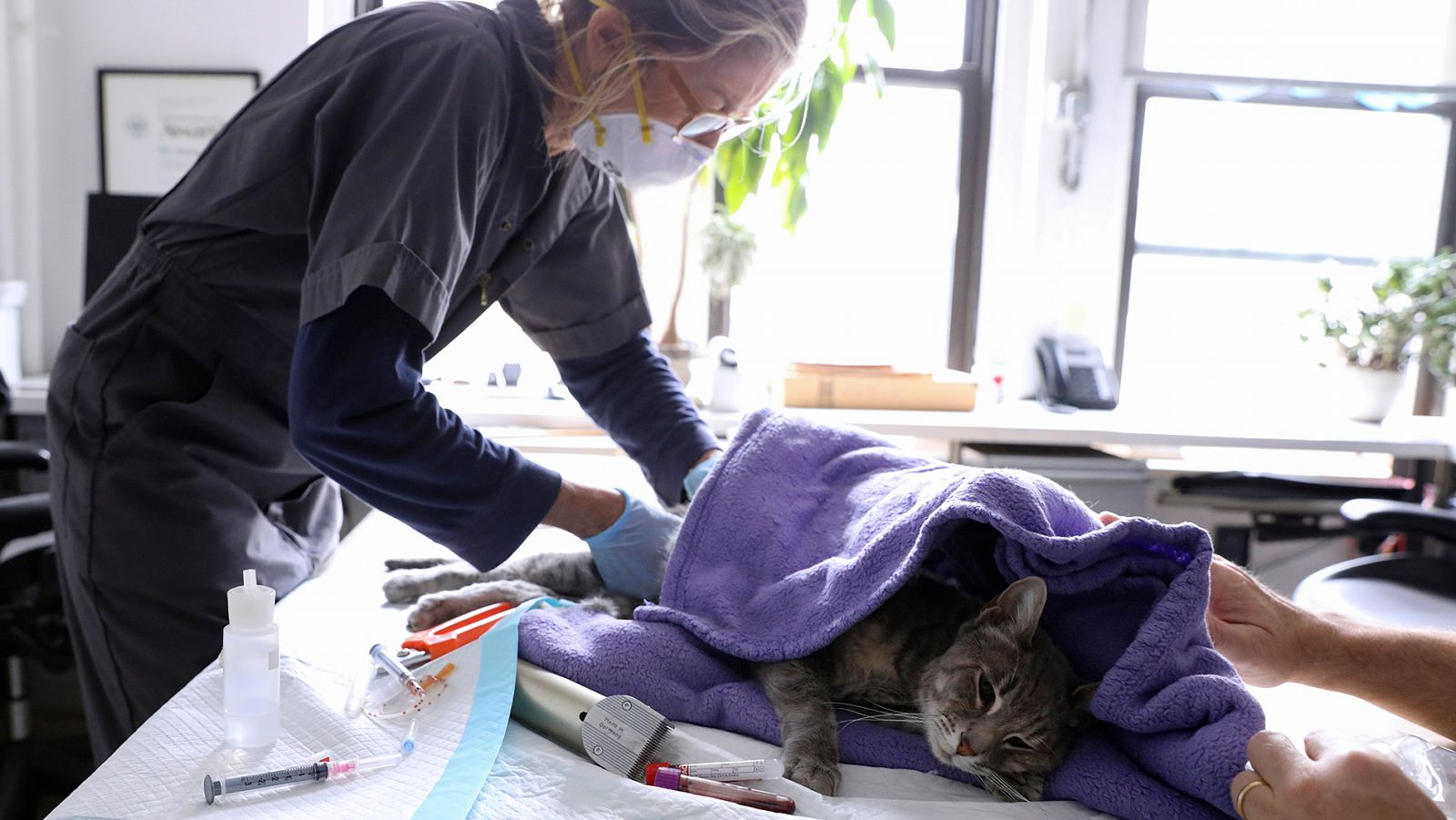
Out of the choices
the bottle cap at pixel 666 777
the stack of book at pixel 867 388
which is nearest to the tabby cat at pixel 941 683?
the bottle cap at pixel 666 777

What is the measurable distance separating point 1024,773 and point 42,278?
2.93m

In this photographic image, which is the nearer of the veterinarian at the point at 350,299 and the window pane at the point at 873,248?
the veterinarian at the point at 350,299

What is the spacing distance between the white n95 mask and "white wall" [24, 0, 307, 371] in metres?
1.77

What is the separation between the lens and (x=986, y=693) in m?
0.93

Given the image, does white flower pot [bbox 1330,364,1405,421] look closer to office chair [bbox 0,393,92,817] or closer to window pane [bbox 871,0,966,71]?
window pane [bbox 871,0,966,71]

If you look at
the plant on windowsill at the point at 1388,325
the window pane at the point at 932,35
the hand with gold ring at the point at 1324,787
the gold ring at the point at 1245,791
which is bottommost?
the gold ring at the point at 1245,791

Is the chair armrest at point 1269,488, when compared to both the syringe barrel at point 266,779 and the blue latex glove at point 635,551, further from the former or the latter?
the syringe barrel at point 266,779

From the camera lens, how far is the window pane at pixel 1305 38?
10.5 ft

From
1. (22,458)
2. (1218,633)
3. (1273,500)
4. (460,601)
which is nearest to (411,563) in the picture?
(460,601)

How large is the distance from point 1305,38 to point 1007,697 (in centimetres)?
319

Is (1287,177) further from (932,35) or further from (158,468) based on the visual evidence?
(158,468)

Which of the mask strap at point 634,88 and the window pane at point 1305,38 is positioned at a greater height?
the window pane at point 1305,38

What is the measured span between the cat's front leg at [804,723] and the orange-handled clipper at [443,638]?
0.29 m

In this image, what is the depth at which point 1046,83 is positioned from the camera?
3094 millimetres
